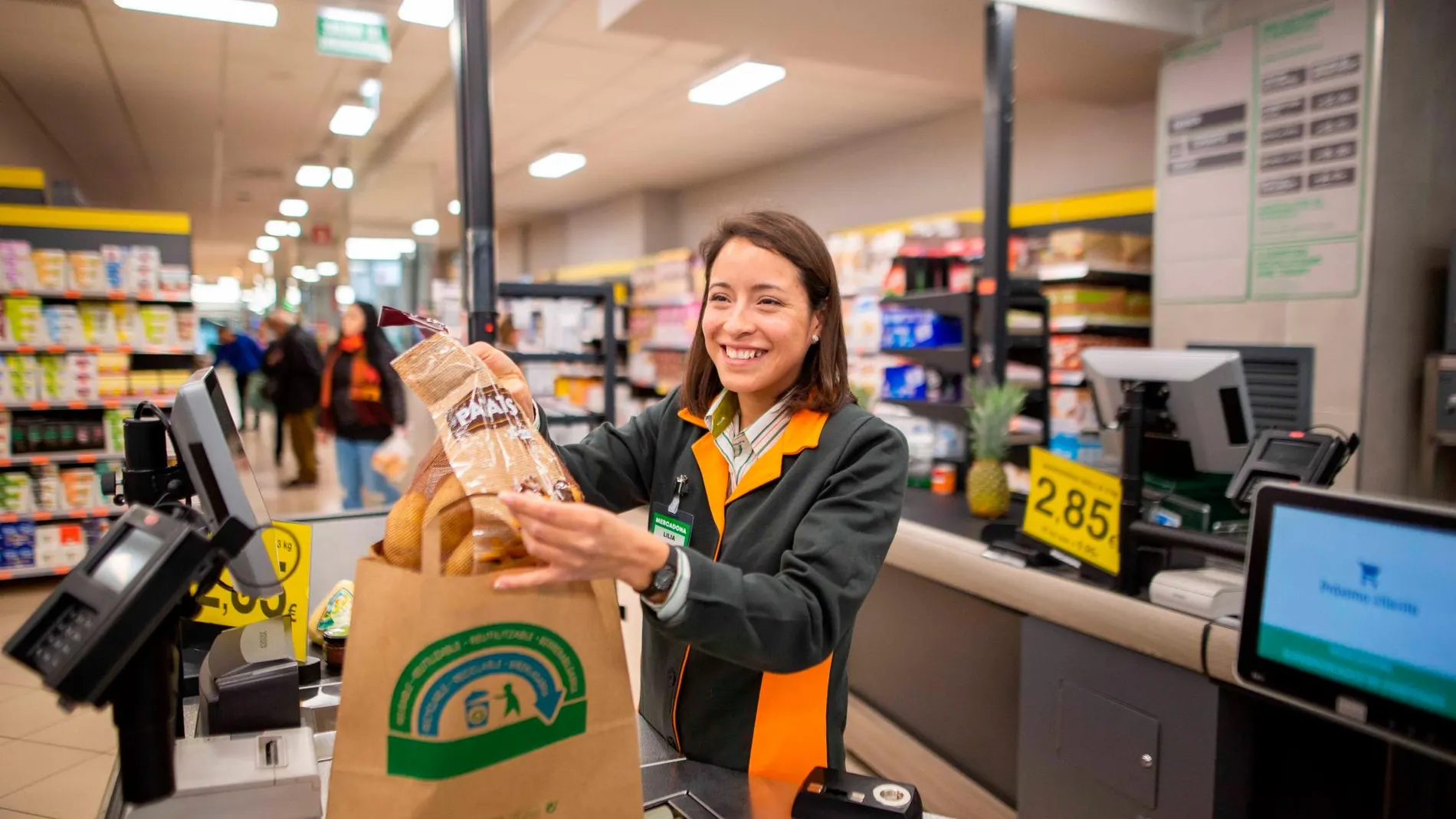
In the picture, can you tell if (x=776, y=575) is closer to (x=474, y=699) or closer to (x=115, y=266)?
(x=474, y=699)

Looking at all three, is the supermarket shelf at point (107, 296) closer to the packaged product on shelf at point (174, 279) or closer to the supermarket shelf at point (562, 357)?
the packaged product on shelf at point (174, 279)

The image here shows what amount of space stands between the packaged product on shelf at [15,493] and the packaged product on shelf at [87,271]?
1230mm

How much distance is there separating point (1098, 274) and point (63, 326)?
6.58m

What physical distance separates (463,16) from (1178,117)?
4.20 m

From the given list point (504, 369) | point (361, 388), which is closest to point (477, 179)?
point (504, 369)

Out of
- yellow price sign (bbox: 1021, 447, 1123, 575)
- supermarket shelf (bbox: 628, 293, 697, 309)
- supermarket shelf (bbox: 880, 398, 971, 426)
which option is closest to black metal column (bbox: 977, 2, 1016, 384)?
supermarket shelf (bbox: 880, 398, 971, 426)

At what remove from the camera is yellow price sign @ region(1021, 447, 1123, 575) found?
2.30 meters

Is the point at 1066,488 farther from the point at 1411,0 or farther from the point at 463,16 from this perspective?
the point at 1411,0

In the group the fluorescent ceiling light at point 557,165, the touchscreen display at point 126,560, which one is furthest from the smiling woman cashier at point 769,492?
the fluorescent ceiling light at point 557,165

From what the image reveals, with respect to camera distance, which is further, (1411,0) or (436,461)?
(1411,0)

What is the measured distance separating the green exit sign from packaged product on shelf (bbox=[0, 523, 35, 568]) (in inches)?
138

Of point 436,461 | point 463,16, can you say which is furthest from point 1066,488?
point 463,16

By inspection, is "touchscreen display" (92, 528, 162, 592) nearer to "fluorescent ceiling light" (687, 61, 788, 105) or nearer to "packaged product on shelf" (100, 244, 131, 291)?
"packaged product on shelf" (100, 244, 131, 291)

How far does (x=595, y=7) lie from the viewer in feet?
18.2
